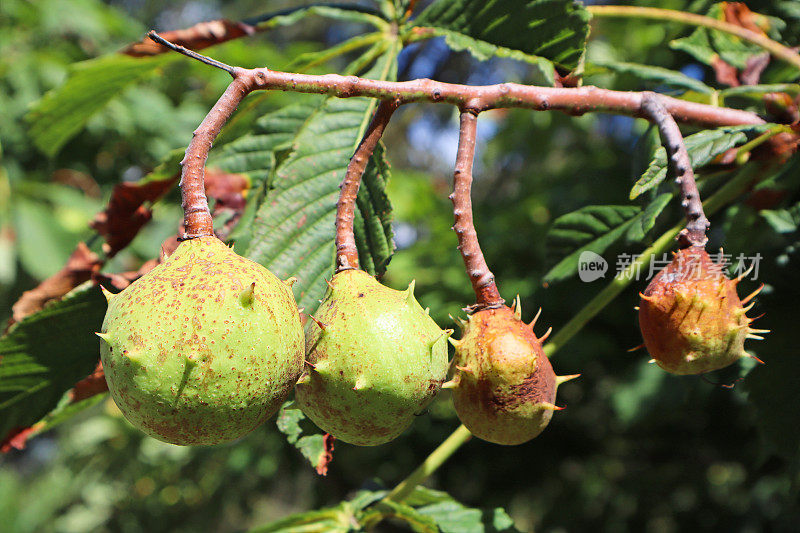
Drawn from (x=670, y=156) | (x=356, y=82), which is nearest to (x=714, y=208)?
(x=670, y=156)

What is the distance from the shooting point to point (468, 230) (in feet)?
3.14

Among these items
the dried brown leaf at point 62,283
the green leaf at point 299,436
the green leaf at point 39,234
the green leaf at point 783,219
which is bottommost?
the green leaf at point 39,234

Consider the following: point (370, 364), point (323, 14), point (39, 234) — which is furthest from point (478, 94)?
point (39, 234)

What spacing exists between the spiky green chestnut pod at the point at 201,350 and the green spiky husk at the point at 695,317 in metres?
0.52

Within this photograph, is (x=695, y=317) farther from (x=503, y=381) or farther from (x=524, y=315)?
(x=524, y=315)

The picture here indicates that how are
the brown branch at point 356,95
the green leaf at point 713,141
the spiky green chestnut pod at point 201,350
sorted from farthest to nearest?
the green leaf at point 713,141 < the brown branch at point 356,95 < the spiky green chestnut pod at point 201,350

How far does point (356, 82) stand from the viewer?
0.94 m

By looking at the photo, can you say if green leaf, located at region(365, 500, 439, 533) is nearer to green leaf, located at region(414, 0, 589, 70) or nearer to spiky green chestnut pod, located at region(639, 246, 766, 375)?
spiky green chestnut pod, located at region(639, 246, 766, 375)

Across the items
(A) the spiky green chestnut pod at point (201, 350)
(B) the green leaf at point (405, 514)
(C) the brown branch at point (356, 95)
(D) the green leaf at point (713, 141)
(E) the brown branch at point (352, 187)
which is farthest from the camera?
(B) the green leaf at point (405, 514)

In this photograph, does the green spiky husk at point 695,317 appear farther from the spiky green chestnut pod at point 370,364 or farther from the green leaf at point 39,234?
the green leaf at point 39,234

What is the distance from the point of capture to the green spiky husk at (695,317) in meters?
0.94

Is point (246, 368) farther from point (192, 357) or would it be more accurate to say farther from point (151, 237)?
point (151, 237)

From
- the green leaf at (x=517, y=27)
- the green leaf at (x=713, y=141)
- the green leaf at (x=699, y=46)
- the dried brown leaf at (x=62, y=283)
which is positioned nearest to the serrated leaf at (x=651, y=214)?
the green leaf at (x=713, y=141)

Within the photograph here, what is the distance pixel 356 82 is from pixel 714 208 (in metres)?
0.93
